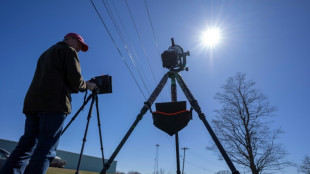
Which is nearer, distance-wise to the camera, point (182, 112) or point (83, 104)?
point (182, 112)

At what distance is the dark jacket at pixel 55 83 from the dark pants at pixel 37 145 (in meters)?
0.09

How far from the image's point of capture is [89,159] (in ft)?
112

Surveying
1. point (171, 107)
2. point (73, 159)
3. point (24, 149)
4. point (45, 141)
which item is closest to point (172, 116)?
point (171, 107)

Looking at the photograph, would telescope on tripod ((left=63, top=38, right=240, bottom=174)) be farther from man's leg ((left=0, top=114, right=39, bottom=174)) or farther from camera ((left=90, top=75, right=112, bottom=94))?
man's leg ((left=0, top=114, right=39, bottom=174))

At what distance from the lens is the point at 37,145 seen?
1317 mm

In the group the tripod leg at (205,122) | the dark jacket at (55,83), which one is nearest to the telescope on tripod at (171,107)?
the tripod leg at (205,122)

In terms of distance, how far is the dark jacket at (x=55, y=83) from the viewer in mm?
1457

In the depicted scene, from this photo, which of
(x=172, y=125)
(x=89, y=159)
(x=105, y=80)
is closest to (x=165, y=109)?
(x=172, y=125)

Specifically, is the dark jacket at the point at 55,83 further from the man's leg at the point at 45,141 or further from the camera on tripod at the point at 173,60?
the camera on tripod at the point at 173,60

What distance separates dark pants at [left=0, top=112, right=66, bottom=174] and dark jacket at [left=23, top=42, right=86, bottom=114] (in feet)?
0.29

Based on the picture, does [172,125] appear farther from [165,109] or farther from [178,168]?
[178,168]

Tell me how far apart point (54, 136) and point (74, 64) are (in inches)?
28.6

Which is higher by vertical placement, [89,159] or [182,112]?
[182,112]

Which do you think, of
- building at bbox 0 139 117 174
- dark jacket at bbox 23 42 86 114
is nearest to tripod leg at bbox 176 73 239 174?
dark jacket at bbox 23 42 86 114
